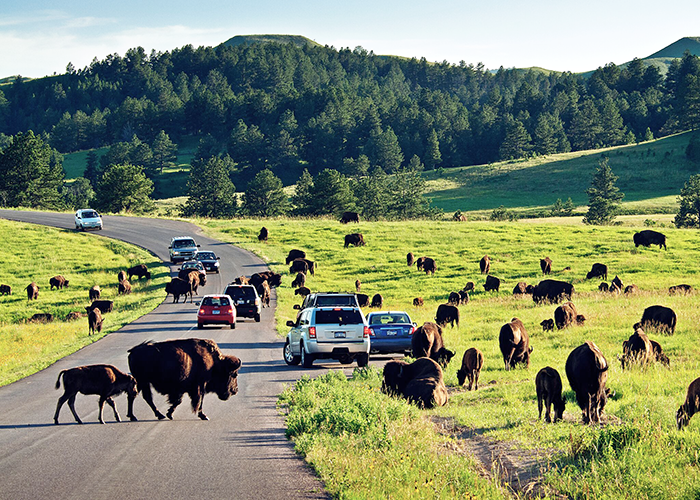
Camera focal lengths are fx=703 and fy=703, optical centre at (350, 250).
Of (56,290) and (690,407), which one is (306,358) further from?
(56,290)

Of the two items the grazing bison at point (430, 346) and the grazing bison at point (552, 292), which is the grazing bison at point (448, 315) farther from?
the grazing bison at point (430, 346)

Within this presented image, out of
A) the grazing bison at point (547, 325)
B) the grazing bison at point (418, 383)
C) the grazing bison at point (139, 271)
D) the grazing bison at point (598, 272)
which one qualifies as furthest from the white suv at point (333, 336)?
the grazing bison at point (139, 271)

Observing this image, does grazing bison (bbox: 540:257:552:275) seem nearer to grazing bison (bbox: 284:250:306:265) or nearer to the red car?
grazing bison (bbox: 284:250:306:265)

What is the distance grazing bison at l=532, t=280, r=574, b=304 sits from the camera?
1377 inches

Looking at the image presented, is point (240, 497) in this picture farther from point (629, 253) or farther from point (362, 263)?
point (629, 253)

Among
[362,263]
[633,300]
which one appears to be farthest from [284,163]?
[633,300]

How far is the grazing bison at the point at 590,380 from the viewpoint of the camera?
1188cm

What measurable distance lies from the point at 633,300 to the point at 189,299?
82.6 ft

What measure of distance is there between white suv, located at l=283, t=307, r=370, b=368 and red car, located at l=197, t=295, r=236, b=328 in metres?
9.96

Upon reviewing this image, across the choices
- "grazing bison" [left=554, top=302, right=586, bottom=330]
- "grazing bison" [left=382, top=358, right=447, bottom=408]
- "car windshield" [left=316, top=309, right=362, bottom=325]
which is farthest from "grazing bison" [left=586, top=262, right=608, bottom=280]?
"grazing bison" [left=382, top=358, right=447, bottom=408]

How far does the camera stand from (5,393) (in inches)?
660

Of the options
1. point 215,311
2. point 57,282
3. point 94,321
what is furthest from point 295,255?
point 94,321

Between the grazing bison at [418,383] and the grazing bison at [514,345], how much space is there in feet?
13.5

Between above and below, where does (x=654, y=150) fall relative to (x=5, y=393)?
above
